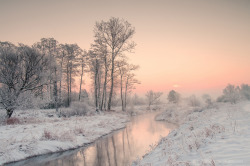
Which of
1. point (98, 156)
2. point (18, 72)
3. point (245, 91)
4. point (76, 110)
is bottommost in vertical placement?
point (98, 156)

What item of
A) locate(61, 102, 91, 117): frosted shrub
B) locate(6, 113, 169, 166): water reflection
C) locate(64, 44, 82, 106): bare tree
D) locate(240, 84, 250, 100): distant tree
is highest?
locate(64, 44, 82, 106): bare tree

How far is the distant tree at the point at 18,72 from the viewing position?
13.0m

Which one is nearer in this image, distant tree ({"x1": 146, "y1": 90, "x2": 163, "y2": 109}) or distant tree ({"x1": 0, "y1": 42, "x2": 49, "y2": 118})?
distant tree ({"x1": 0, "y1": 42, "x2": 49, "y2": 118})

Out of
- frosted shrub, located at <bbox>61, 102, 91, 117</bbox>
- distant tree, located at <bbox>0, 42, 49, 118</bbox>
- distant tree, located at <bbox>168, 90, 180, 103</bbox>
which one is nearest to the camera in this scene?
distant tree, located at <bbox>0, 42, 49, 118</bbox>

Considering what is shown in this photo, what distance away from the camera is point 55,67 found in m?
18.0

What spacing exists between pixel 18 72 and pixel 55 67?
4390 millimetres

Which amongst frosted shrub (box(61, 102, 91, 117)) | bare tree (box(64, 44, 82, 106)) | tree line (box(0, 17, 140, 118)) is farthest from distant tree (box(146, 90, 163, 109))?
frosted shrub (box(61, 102, 91, 117))

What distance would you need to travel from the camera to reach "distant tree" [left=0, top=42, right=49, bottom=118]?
1305 cm

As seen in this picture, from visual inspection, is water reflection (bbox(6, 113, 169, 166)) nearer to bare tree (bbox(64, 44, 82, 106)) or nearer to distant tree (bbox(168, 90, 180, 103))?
bare tree (bbox(64, 44, 82, 106))

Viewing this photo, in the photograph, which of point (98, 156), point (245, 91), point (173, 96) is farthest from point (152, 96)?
point (98, 156)

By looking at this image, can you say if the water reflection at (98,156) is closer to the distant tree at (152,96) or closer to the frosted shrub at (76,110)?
the frosted shrub at (76,110)

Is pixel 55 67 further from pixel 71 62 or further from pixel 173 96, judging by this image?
pixel 173 96

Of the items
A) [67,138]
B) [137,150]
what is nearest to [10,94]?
[67,138]

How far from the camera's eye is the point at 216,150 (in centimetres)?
477
